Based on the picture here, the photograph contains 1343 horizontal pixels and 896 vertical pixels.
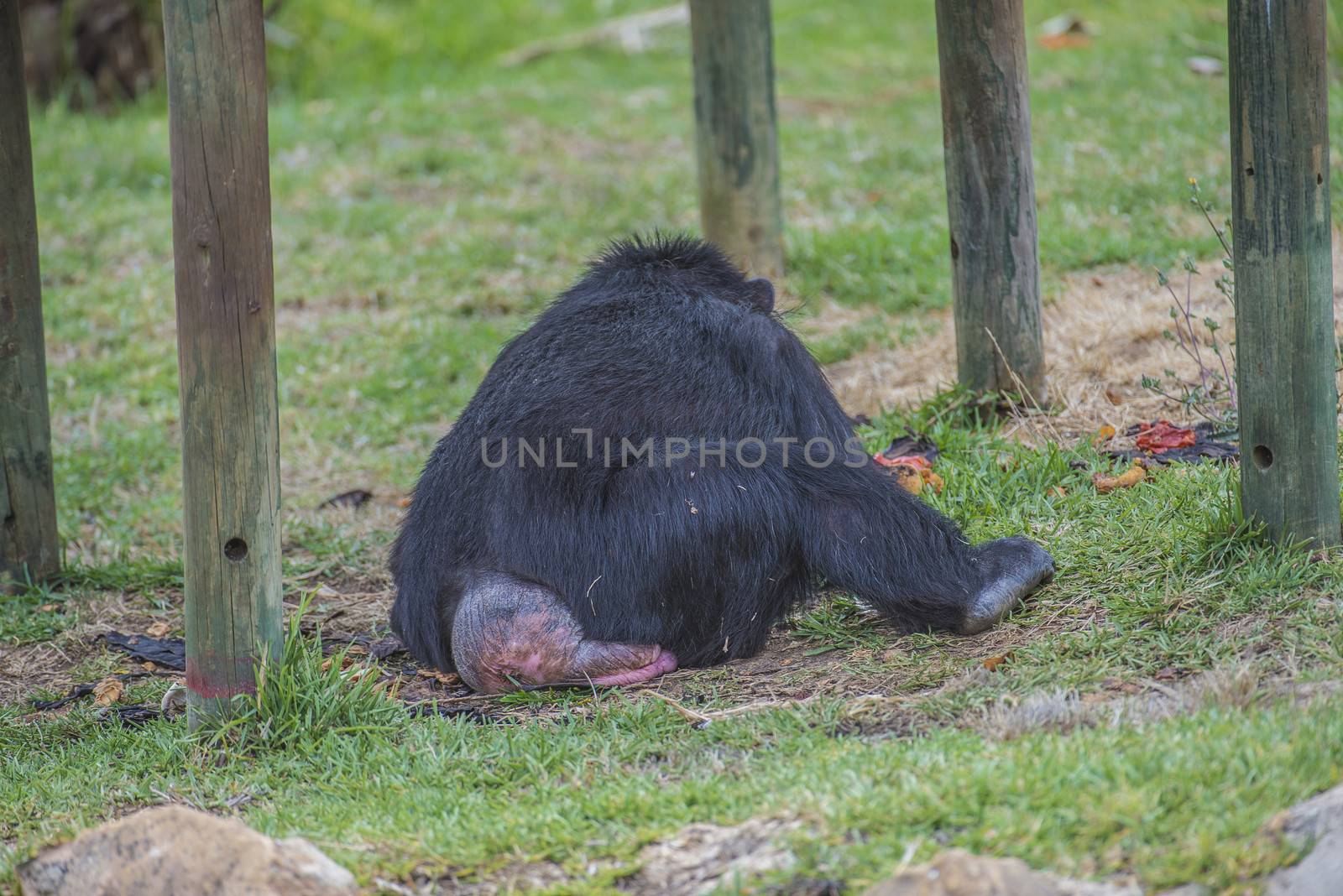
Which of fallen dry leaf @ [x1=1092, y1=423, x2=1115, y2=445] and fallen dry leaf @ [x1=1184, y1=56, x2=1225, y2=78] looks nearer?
fallen dry leaf @ [x1=1092, y1=423, x2=1115, y2=445]

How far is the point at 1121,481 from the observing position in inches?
177

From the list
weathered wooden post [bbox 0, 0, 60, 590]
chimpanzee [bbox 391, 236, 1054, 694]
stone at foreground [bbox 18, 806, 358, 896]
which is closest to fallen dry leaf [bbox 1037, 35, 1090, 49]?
chimpanzee [bbox 391, 236, 1054, 694]

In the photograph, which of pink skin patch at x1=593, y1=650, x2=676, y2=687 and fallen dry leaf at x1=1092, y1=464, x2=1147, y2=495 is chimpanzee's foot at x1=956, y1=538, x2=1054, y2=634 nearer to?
fallen dry leaf at x1=1092, y1=464, x2=1147, y2=495

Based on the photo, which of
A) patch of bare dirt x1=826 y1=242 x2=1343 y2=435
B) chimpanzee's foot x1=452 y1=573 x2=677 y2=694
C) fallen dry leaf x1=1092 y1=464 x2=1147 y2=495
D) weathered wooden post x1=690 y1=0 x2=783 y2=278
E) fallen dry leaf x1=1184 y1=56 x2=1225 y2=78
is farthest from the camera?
fallen dry leaf x1=1184 y1=56 x2=1225 y2=78

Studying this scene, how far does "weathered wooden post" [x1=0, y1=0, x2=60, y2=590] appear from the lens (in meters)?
4.83

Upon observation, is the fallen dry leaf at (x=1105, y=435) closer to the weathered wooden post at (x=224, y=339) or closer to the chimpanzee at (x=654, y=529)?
the chimpanzee at (x=654, y=529)

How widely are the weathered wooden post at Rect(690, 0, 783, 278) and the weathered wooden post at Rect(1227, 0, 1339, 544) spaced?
3.74 meters

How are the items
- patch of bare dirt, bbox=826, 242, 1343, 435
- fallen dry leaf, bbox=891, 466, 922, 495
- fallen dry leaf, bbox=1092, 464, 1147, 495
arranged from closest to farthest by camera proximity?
fallen dry leaf, bbox=1092, 464, 1147, 495 → fallen dry leaf, bbox=891, 466, 922, 495 → patch of bare dirt, bbox=826, 242, 1343, 435

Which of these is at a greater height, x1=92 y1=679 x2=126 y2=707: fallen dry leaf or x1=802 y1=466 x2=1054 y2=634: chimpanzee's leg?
x1=802 y1=466 x2=1054 y2=634: chimpanzee's leg

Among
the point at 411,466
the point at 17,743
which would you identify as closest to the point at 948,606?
the point at 17,743

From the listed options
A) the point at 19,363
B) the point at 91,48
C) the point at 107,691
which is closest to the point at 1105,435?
the point at 107,691

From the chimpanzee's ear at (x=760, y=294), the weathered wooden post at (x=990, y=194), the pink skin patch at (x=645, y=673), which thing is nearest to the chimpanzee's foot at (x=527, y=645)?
the pink skin patch at (x=645, y=673)

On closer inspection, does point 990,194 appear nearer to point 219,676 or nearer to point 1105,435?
point 1105,435

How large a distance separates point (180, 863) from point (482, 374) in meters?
4.59
